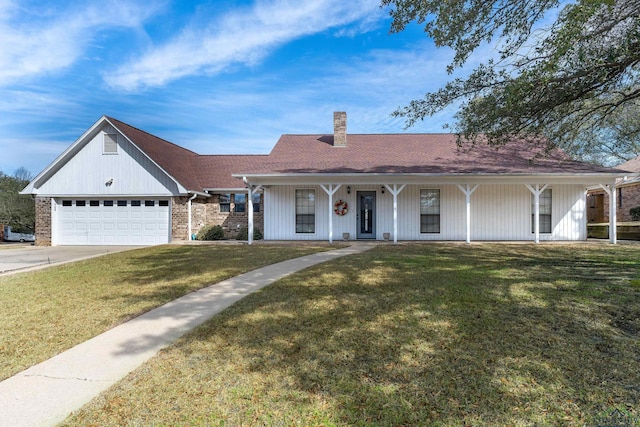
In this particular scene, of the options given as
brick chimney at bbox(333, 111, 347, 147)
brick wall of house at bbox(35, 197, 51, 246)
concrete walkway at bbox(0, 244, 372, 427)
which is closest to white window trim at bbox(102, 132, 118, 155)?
brick wall of house at bbox(35, 197, 51, 246)

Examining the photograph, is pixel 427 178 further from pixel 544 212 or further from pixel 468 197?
pixel 544 212

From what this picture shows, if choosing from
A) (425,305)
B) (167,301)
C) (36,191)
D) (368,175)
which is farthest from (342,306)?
(36,191)

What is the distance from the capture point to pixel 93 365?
3.37m

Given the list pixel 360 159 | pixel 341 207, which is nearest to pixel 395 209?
pixel 341 207

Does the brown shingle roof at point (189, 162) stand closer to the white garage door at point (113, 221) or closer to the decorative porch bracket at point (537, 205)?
the white garage door at point (113, 221)

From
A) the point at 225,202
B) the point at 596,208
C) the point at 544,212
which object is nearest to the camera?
the point at 544,212

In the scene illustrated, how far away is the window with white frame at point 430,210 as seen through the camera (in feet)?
50.2

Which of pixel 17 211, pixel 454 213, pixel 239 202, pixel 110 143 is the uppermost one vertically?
pixel 110 143

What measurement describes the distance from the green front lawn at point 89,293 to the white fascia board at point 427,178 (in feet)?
12.7

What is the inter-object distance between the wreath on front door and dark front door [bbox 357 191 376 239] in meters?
0.64

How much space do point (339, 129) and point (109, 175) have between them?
11.5 metres

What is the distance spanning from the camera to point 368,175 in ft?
45.0

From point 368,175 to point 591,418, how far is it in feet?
38.3

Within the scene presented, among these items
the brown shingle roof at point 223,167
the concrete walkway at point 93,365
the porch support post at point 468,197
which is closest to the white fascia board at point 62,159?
the brown shingle roof at point 223,167
